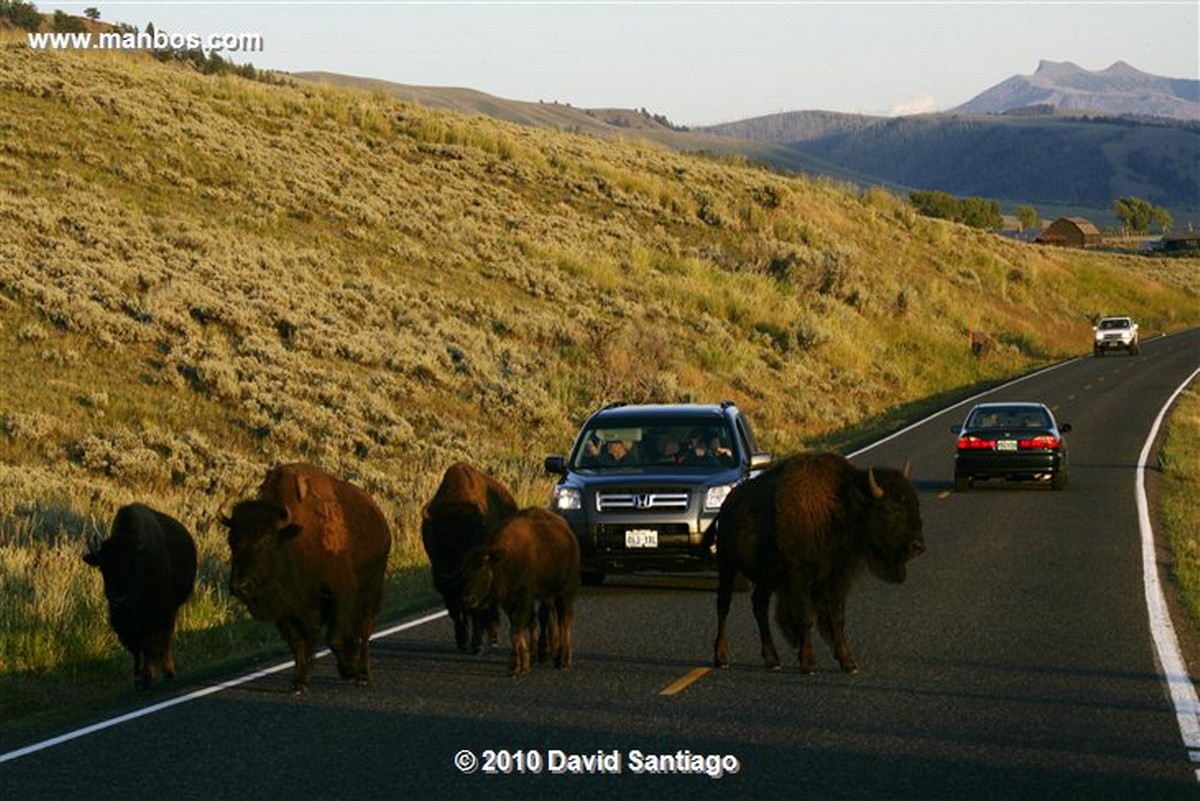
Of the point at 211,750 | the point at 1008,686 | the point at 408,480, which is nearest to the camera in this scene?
the point at 211,750

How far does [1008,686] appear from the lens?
12.2 metres

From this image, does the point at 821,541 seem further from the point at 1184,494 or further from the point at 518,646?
the point at 1184,494

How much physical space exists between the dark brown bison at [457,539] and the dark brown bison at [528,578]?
50cm

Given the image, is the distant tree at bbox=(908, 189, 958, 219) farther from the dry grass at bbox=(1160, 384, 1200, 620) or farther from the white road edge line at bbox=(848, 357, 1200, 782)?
the white road edge line at bbox=(848, 357, 1200, 782)

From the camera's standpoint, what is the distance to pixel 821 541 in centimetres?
1268

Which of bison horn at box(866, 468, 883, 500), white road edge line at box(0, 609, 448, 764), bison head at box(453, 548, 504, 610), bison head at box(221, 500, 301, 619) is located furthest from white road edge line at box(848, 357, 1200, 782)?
white road edge line at box(0, 609, 448, 764)

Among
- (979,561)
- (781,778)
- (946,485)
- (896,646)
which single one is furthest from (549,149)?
(781,778)

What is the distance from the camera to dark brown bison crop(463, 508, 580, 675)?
12.5m

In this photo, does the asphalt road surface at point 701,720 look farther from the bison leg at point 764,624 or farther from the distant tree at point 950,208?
the distant tree at point 950,208

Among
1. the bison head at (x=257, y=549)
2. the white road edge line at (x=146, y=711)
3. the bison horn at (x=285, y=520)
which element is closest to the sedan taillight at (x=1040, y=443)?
the white road edge line at (x=146, y=711)

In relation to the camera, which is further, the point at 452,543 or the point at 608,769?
the point at 452,543

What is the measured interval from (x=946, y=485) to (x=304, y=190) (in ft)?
92.6

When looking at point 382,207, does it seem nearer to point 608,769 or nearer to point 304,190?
point 304,190

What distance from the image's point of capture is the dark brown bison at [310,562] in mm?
11484
